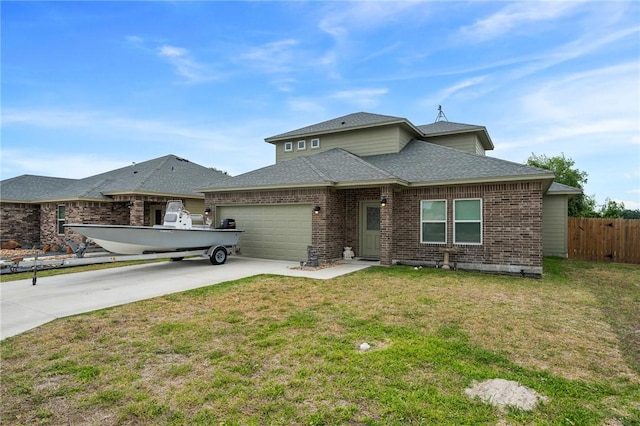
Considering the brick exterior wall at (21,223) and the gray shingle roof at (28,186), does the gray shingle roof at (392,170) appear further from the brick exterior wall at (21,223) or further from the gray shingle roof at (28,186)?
the brick exterior wall at (21,223)

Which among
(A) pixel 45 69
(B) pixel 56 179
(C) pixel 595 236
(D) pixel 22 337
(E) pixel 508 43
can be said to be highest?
(E) pixel 508 43

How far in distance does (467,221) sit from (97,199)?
16.9 meters

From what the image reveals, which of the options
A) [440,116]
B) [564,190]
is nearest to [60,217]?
→ [440,116]

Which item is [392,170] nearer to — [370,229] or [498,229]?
[370,229]

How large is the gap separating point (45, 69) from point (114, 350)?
1342cm

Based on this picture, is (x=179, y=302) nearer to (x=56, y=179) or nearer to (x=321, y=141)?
(x=321, y=141)

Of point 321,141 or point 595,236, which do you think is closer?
point 595,236

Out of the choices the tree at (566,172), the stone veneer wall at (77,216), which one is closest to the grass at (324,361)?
the stone veneer wall at (77,216)

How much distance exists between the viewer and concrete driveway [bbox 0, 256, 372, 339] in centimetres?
583

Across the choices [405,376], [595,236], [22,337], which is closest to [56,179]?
[22,337]

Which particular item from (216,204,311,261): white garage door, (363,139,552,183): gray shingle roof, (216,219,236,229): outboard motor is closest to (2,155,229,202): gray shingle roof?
(216,204,311,261): white garage door

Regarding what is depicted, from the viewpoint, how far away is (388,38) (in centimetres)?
1404

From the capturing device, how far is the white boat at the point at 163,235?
350 inches

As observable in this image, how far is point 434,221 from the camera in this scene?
435 inches
